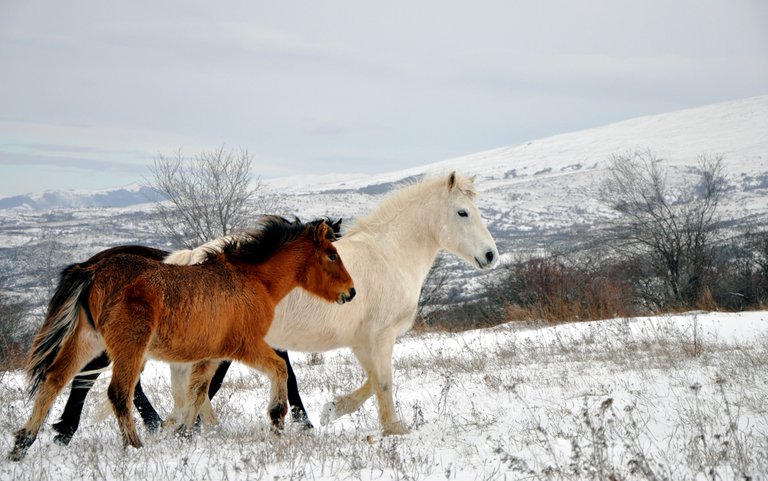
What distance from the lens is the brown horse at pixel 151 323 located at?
15.0ft

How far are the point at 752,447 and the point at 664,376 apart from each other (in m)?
3.23

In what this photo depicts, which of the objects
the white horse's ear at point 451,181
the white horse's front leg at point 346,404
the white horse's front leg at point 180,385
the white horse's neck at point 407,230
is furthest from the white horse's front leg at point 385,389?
the white horse's ear at point 451,181

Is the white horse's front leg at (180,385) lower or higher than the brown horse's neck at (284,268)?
lower

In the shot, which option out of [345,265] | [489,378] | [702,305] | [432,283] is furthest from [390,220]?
[432,283]

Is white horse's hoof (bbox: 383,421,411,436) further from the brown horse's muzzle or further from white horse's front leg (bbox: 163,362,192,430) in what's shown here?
white horse's front leg (bbox: 163,362,192,430)

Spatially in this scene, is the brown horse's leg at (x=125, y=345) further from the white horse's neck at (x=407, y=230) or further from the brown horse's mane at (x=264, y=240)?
the white horse's neck at (x=407, y=230)

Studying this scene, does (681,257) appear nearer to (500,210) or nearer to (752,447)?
(752,447)

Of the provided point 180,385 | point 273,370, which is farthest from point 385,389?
point 180,385

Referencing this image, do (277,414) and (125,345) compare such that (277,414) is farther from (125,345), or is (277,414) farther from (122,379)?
(125,345)

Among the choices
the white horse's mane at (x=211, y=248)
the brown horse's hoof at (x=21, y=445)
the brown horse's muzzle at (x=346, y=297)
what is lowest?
the brown horse's hoof at (x=21, y=445)

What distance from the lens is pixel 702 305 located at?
66.6 ft

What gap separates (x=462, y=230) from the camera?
7.25m

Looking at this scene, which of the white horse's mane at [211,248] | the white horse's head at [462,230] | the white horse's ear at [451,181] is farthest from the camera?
the white horse's ear at [451,181]

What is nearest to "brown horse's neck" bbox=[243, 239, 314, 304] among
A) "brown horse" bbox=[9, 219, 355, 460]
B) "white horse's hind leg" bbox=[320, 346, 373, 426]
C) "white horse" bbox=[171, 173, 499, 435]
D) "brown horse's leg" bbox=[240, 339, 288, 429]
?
"brown horse" bbox=[9, 219, 355, 460]
